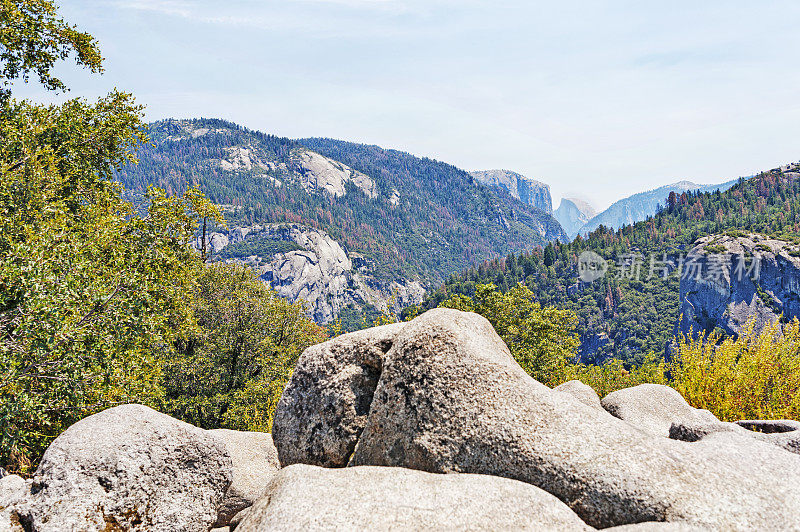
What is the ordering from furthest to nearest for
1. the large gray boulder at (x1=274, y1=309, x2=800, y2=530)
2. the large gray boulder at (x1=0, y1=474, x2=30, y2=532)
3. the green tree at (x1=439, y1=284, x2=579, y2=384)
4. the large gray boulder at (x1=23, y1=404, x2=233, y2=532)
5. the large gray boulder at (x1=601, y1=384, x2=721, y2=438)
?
the green tree at (x1=439, y1=284, x2=579, y2=384)
the large gray boulder at (x1=601, y1=384, x2=721, y2=438)
the large gray boulder at (x1=23, y1=404, x2=233, y2=532)
the large gray boulder at (x1=0, y1=474, x2=30, y2=532)
the large gray boulder at (x1=274, y1=309, x2=800, y2=530)

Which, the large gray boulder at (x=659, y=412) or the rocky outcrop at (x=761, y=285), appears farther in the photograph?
the rocky outcrop at (x=761, y=285)

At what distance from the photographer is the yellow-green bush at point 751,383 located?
1873 cm

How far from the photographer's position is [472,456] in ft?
26.1

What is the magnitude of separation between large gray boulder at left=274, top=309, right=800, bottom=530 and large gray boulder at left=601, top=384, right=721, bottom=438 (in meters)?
6.92

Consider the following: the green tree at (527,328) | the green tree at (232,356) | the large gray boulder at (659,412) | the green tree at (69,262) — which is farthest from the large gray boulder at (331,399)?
the green tree at (527,328)

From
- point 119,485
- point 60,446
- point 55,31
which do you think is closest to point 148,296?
point 60,446

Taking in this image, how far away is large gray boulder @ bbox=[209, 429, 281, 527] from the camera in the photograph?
1065 cm

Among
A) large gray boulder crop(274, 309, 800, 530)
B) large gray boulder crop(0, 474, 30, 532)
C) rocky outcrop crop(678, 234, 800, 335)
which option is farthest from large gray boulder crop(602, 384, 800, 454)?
rocky outcrop crop(678, 234, 800, 335)

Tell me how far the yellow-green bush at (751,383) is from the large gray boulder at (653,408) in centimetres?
490

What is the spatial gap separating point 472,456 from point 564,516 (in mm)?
1996

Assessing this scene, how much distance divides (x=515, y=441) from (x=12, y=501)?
990cm

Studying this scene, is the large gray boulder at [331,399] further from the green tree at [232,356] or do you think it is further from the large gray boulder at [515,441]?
the green tree at [232,356]

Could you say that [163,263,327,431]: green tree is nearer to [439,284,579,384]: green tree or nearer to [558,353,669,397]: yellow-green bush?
[439,284,579,384]: green tree

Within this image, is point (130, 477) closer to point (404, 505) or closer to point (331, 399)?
point (331, 399)
